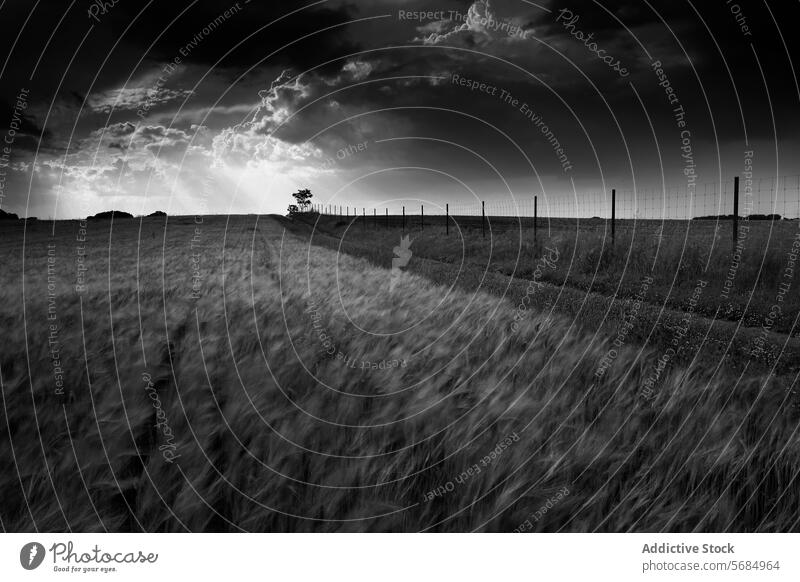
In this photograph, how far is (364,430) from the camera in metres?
2.70

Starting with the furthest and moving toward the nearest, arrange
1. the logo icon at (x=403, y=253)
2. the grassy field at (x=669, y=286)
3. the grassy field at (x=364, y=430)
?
1. the logo icon at (x=403, y=253)
2. the grassy field at (x=669, y=286)
3. the grassy field at (x=364, y=430)

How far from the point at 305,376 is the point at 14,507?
164 centimetres

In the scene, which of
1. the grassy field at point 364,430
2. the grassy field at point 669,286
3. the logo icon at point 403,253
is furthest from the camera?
the logo icon at point 403,253

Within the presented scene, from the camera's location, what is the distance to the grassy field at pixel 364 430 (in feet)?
7.32

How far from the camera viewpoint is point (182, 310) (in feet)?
15.5
